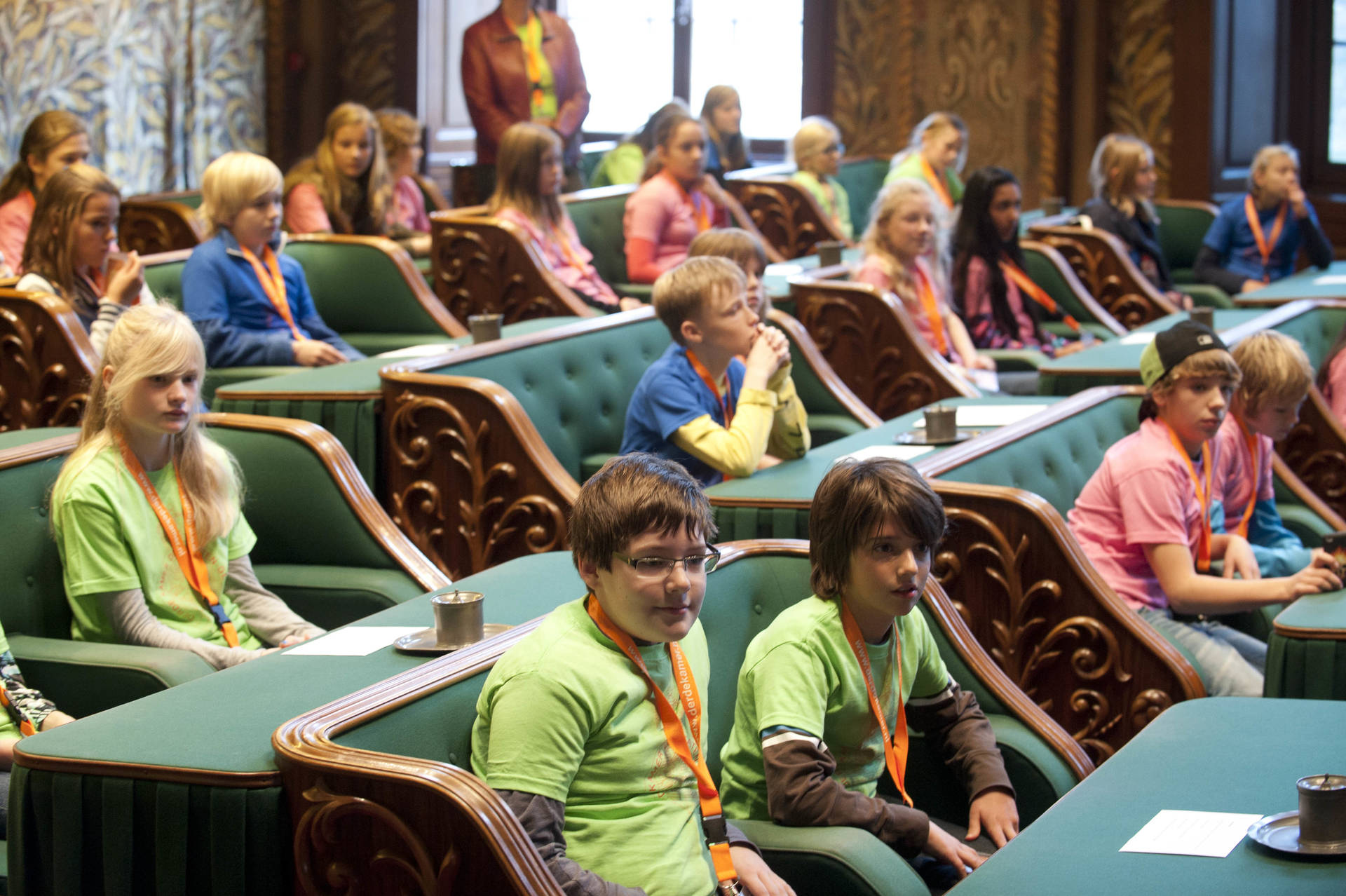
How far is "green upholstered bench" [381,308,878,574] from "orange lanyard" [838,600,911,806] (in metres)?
1.34

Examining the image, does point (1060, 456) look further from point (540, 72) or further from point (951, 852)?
point (540, 72)

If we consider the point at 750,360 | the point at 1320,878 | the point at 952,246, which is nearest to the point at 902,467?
the point at 1320,878

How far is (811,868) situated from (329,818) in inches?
23.6

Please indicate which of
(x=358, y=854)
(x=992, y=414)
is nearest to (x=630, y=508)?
(x=358, y=854)

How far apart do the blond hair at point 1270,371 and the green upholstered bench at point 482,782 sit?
136 cm

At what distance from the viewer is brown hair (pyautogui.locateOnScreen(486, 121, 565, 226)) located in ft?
18.6

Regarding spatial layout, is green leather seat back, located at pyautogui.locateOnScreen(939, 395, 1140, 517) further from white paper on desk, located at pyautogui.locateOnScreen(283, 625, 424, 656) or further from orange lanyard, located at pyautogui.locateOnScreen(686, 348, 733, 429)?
white paper on desk, located at pyautogui.locateOnScreen(283, 625, 424, 656)

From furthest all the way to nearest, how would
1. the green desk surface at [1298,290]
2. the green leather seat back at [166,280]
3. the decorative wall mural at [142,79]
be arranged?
the decorative wall mural at [142,79] < the green desk surface at [1298,290] < the green leather seat back at [166,280]

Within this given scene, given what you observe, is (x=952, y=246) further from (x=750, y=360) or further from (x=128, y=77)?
(x=128, y=77)

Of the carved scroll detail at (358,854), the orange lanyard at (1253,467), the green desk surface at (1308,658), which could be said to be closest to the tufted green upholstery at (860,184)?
the orange lanyard at (1253,467)

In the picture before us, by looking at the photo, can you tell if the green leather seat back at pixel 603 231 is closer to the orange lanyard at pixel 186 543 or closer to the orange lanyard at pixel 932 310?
the orange lanyard at pixel 932 310

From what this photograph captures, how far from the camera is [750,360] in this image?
3.36m

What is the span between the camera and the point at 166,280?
4.66 m

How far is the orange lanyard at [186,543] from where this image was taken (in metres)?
2.64
